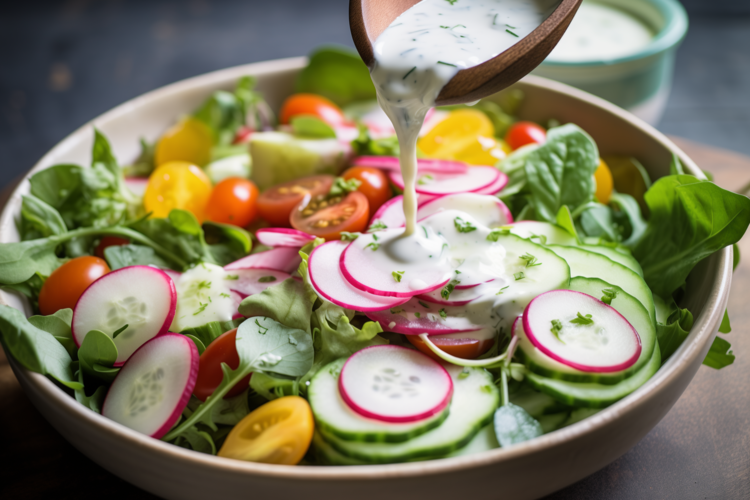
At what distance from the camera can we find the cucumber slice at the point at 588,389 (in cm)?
134

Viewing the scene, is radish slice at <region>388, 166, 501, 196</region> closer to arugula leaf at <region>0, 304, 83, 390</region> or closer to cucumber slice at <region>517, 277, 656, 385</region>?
cucumber slice at <region>517, 277, 656, 385</region>

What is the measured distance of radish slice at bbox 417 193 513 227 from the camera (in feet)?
6.15

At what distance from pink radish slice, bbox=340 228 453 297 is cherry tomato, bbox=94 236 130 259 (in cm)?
88

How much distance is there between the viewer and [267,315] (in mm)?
1648

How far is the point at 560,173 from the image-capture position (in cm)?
210

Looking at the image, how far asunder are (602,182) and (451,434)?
1.28 m

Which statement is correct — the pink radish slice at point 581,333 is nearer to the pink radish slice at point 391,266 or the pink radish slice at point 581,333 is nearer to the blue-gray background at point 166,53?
the pink radish slice at point 391,266

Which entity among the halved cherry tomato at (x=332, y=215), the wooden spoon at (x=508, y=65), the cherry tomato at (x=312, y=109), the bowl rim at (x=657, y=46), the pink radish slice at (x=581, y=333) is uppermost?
the wooden spoon at (x=508, y=65)

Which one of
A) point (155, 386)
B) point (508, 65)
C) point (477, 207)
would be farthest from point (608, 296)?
point (155, 386)

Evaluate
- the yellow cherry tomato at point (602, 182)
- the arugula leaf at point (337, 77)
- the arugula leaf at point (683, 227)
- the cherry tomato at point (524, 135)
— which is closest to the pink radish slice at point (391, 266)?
the arugula leaf at point (683, 227)

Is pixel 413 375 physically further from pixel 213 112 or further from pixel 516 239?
pixel 213 112

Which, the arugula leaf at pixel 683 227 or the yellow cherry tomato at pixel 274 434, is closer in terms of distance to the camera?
the yellow cherry tomato at pixel 274 434

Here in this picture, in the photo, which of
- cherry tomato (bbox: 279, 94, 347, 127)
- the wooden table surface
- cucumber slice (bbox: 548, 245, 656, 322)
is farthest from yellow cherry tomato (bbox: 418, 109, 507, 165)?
the wooden table surface

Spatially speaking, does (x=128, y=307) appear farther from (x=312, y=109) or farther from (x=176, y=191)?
(x=312, y=109)
